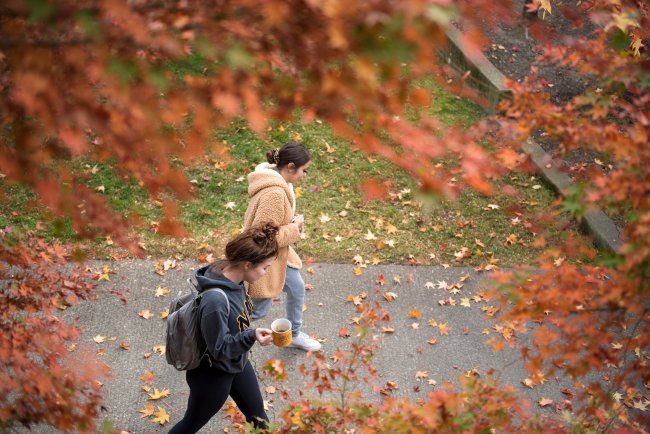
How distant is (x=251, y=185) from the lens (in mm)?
4793

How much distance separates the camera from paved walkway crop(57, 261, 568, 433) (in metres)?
5.17

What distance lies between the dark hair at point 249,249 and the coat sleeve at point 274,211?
0.79 meters

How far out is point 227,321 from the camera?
3.77 metres

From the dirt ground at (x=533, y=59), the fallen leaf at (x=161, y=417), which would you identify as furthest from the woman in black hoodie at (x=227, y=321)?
the dirt ground at (x=533, y=59)

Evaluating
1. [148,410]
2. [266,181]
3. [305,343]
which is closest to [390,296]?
[305,343]

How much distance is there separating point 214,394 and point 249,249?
0.87 m

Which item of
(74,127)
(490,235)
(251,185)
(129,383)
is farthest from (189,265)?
(74,127)

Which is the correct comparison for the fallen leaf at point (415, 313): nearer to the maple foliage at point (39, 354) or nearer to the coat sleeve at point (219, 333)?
the coat sleeve at point (219, 333)

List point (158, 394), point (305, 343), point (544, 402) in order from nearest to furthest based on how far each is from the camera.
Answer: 1. point (158, 394)
2. point (544, 402)
3. point (305, 343)

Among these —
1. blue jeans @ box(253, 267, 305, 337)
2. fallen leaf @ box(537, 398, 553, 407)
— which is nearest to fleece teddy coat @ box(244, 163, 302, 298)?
blue jeans @ box(253, 267, 305, 337)

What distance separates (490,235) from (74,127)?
5.77 m

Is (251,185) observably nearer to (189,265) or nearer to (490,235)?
(189,265)

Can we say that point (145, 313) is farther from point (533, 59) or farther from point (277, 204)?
point (533, 59)

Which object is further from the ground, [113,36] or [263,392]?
[113,36]
